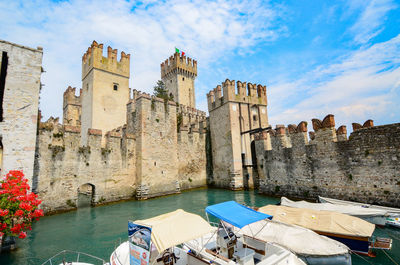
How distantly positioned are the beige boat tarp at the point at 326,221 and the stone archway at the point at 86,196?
564 inches

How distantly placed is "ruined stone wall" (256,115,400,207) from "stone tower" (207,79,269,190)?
3619 mm

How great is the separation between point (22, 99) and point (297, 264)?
15.1m

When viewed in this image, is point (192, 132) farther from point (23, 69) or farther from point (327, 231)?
point (327, 231)

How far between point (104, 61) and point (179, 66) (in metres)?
24.4

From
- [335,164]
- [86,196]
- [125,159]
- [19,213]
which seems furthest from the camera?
[86,196]

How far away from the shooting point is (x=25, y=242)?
9414 mm

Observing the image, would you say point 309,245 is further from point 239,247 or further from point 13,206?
point 13,206

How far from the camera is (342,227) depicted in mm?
7922

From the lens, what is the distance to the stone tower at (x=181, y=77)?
4647cm

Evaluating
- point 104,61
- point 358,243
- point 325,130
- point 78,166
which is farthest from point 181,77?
point 358,243

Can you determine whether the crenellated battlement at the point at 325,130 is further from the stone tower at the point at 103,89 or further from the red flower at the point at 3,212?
the stone tower at the point at 103,89

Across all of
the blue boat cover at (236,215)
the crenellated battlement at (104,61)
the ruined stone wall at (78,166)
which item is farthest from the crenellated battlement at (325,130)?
the crenellated battlement at (104,61)

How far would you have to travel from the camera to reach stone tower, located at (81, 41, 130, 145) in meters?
23.3

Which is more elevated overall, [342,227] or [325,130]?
[325,130]
